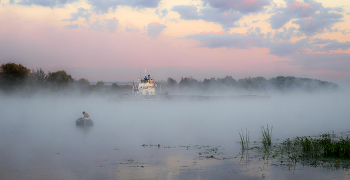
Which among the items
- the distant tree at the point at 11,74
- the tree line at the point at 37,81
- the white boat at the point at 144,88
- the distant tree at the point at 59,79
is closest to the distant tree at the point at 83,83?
the tree line at the point at 37,81

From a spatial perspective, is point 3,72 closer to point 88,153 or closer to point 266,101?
point 266,101

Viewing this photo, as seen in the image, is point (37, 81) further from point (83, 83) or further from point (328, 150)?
point (328, 150)

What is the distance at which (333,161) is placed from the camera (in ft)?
54.8

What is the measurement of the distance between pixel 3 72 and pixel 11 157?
106m

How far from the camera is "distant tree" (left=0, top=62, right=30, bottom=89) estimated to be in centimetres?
11225

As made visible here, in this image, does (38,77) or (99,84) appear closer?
(38,77)

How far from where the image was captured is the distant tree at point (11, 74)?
11225 cm

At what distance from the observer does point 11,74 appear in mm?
113125

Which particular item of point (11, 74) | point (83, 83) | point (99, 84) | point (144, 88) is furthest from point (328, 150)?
point (83, 83)

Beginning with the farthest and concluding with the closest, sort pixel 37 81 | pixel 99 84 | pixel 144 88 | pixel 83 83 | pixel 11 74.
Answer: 1. pixel 99 84
2. pixel 83 83
3. pixel 37 81
4. pixel 11 74
5. pixel 144 88

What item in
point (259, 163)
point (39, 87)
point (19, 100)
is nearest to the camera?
point (259, 163)

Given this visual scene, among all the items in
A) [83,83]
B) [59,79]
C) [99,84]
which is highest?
[59,79]

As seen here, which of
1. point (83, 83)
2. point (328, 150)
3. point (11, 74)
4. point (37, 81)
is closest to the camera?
point (328, 150)

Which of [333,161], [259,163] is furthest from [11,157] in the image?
[333,161]
